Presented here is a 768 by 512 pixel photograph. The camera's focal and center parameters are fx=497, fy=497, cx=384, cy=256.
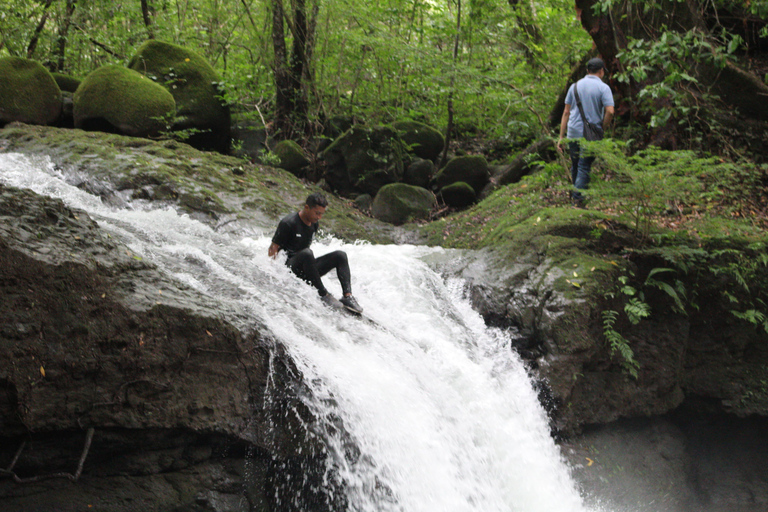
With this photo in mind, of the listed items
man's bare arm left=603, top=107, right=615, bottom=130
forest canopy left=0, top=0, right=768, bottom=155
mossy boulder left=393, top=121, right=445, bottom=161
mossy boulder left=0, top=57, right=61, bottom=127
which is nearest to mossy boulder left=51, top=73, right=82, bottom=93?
mossy boulder left=0, top=57, right=61, bottom=127

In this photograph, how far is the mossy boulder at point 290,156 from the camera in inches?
474

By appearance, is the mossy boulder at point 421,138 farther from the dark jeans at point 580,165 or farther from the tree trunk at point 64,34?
the tree trunk at point 64,34

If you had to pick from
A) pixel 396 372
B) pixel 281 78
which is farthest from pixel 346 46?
pixel 396 372

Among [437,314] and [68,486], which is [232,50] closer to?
[437,314]

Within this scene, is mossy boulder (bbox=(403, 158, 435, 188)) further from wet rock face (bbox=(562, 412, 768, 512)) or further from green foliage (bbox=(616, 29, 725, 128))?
wet rock face (bbox=(562, 412, 768, 512))

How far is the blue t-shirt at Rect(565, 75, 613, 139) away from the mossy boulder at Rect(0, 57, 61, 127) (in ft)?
31.3

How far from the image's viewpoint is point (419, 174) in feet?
42.5

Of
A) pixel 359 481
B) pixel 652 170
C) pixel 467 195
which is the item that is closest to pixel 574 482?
pixel 359 481

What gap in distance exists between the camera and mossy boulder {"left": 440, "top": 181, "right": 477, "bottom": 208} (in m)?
12.1

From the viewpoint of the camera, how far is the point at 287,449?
12.4 ft

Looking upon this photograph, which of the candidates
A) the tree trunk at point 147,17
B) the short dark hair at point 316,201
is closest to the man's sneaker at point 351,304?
the short dark hair at point 316,201

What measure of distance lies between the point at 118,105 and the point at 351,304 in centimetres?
690

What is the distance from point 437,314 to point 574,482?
245cm

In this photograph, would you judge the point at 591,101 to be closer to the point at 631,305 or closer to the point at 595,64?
the point at 595,64
